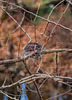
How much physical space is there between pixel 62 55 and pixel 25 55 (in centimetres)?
589

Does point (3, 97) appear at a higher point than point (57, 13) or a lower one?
lower

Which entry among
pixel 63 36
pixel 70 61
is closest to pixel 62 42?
→ pixel 63 36

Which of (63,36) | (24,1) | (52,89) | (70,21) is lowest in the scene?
(52,89)

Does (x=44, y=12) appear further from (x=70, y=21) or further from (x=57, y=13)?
(x=70, y=21)

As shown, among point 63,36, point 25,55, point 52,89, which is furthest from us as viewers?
point 63,36

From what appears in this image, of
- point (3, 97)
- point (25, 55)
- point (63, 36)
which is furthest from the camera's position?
point (63, 36)

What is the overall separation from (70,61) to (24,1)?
145 inches

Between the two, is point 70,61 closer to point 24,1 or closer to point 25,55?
point 24,1

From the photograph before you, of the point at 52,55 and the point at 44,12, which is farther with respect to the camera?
the point at 44,12

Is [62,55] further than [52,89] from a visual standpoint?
Yes

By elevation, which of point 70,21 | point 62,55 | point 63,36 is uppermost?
point 70,21

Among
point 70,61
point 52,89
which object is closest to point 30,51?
point 52,89

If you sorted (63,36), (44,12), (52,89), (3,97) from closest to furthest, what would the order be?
(3,97)
(52,89)
(63,36)
(44,12)

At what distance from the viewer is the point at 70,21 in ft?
32.3
